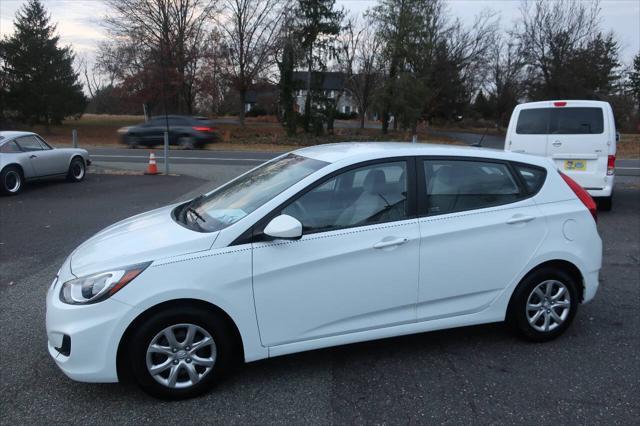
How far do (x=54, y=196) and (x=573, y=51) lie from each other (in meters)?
46.5

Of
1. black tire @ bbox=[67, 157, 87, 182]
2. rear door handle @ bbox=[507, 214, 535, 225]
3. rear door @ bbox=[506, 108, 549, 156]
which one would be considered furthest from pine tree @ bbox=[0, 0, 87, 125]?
rear door handle @ bbox=[507, 214, 535, 225]

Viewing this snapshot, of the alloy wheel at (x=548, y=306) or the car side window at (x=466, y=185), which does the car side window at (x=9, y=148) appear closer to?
the car side window at (x=466, y=185)

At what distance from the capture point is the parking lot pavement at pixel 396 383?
315 centimetres

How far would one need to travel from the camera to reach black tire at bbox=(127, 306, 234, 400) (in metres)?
3.17

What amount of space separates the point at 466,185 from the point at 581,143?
616cm

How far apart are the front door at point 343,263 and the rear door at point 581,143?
648 centimetres

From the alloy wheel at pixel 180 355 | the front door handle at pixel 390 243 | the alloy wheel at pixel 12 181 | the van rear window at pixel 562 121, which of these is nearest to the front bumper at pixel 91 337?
the alloy wheel at pixel 180 355

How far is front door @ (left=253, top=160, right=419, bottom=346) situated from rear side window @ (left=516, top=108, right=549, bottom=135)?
258 inches

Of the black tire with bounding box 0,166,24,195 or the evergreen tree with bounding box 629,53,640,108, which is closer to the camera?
the black tire with bounding box 0,166,24,195

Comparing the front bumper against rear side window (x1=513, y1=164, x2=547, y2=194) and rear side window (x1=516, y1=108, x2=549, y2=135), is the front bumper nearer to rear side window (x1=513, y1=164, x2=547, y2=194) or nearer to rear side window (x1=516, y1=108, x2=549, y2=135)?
rear side window (x1=513, y1=164, x2=547, y2=194)

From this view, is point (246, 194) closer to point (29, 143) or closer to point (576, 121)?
point (576, 121)

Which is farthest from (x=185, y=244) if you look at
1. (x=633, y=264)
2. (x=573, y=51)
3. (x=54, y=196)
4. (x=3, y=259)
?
(x=573, y=51)

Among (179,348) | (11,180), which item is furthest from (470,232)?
(11,180)

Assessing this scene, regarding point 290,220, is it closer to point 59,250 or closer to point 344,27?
point 59,250
